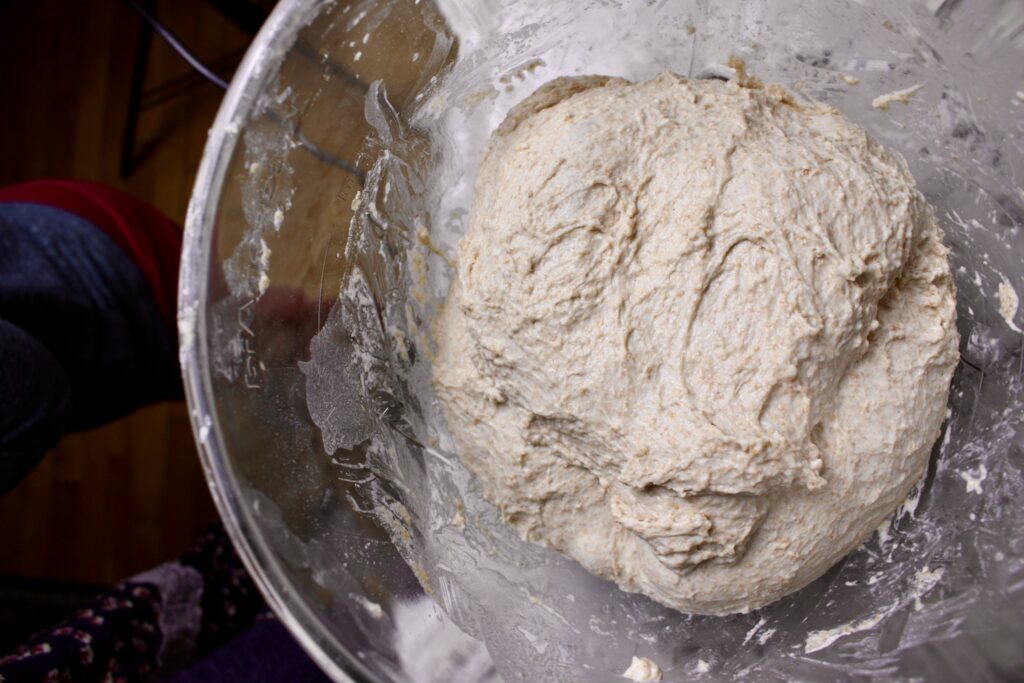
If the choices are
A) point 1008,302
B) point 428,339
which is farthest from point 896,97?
point 428,339

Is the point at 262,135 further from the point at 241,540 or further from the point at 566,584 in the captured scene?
the point at 566,584

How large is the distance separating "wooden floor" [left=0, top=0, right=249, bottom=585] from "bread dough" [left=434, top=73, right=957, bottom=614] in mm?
1435

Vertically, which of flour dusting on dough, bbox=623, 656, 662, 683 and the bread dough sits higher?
the bread dough

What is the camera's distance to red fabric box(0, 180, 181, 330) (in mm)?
1441

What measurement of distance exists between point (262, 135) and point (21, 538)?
6.36 feet

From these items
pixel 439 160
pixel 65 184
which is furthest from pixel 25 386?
pixel 439 160

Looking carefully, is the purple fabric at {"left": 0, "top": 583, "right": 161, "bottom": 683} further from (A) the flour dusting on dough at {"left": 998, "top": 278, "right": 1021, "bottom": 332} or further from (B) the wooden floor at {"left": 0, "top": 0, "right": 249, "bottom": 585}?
(A) the flour dusting on dough at {"left": 998, "top": 278, "right": 1021, "bottom": 332}

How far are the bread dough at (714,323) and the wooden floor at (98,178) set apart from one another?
1.43m

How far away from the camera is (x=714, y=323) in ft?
3.03

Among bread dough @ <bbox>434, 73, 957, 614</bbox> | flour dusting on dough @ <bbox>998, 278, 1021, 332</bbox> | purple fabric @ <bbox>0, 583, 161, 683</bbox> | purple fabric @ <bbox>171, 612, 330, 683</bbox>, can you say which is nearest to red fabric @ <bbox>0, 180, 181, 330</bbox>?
purple fabric @ <bbox>0, 583, 161, 683</bbox>

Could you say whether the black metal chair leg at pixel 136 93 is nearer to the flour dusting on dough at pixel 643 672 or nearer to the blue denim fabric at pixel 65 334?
the blue denim fabric at pixel 65 334

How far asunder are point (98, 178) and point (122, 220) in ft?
2.68

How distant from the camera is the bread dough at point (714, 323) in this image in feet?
2.98

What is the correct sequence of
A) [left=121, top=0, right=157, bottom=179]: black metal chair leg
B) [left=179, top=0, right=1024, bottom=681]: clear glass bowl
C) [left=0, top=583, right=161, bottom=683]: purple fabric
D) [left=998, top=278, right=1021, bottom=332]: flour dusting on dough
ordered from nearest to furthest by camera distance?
[left=179, top=0, right=1024, bottom=681]: clear glass bowl, [left=998, top=278, right=1021, bottom=332]: flour dusting on dough, [left=0, top=583, right=161, bottom=683]: purple fabric, [left=121, top=0, right=157, bottom=179]: black metal chair leg
